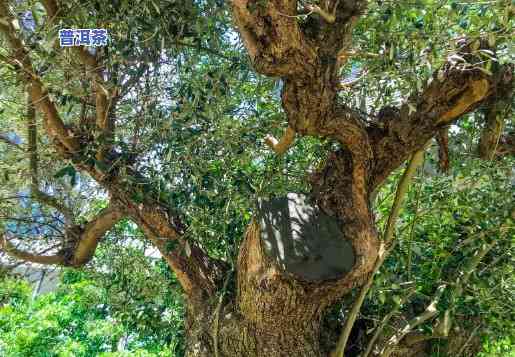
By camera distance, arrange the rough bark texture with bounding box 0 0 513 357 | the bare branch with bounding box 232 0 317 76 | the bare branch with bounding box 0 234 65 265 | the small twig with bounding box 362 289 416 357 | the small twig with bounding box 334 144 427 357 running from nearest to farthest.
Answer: the bare branch with bounding box 232 0 317 76
the rough bark texture with bounding box 0 0 513 357
the small twig with bounding box 334 144 427 357
the small twig with bounding box 362 289 416 357
the bare branch with bounding box 0 234 65 265

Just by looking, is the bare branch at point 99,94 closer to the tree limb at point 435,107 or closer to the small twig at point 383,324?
the tree limb at point 435,107

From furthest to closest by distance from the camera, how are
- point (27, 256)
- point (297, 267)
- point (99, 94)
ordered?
point (27, 256) < point (99, 94) < point (297, 267)

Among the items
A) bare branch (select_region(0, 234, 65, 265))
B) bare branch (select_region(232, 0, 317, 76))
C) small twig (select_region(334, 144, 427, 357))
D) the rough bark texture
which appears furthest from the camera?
bare branch (select_region(0, 234, 65, 265))

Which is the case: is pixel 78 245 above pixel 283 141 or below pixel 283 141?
below

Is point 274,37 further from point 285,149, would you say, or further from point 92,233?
point 92,233

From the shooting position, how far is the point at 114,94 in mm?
2904

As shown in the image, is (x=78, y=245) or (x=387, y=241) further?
(x=78, y=245)

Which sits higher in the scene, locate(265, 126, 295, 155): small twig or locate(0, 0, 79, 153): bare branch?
locate(0, 0, 79, 153): bare branch

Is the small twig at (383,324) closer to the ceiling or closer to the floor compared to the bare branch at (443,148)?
closer to the floor

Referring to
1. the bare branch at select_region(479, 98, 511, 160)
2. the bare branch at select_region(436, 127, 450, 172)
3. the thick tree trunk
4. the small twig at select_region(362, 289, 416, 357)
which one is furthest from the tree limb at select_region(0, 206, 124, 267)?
the bare branch at select_region(479, 98, 511, 160)

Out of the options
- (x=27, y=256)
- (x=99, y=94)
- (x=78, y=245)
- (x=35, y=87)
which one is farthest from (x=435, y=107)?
(x=27, y=256)

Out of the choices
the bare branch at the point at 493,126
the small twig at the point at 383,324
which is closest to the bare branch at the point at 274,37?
the bare branch at the point at 493,126

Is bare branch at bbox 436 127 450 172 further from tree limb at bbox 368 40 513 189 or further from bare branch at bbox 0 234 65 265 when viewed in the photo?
bare branch at bbox 0 234 65 265

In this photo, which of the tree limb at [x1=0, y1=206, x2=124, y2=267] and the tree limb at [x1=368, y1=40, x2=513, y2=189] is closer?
the tree limb at [x1=368, y1=40, x2=513, y2=189]
